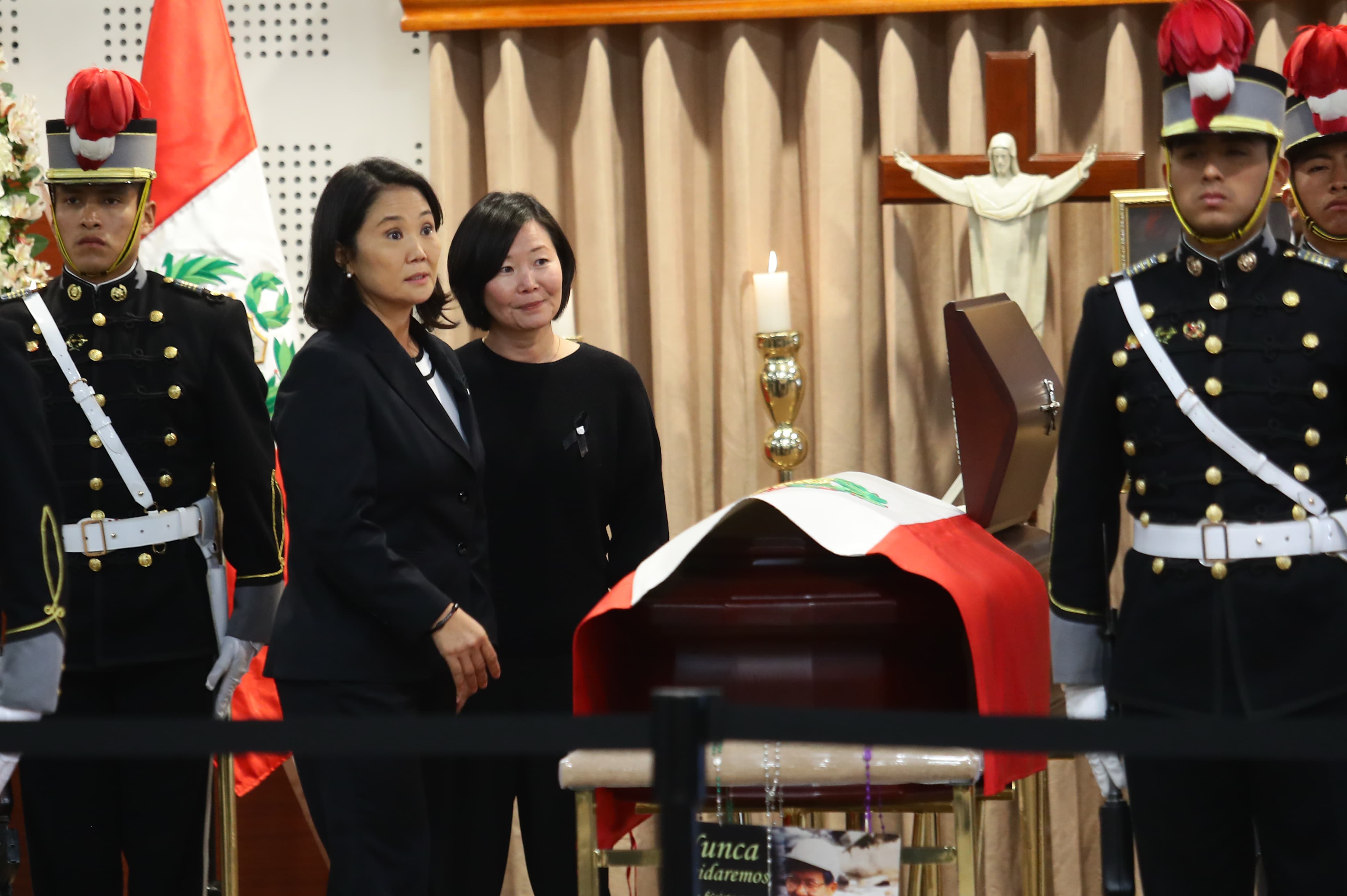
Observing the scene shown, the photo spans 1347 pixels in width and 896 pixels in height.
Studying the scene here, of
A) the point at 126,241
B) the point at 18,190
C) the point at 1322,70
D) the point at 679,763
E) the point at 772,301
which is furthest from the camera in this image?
the point at 772,301

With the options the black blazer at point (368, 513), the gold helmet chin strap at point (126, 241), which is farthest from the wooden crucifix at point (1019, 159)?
the gold helmet chin strap at point (126, 241)

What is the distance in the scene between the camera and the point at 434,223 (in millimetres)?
2328

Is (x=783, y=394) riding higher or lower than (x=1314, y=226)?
lower

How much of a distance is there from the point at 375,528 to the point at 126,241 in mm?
724

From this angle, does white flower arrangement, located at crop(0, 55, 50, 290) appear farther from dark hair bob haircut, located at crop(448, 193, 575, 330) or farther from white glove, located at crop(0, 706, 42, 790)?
white glove, located at crop(0, 706, 42, 790)

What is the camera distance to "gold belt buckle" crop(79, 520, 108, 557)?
2.33 m

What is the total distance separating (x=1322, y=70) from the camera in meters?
2.33

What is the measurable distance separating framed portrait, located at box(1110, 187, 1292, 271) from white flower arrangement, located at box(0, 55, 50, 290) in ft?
6.96

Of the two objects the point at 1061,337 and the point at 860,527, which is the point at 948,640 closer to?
the point at 860,527

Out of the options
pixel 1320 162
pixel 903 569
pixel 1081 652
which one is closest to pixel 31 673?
pixel 903 569

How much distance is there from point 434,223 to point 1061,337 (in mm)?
1764

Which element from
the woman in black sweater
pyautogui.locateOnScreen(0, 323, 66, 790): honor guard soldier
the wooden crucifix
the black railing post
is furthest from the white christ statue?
the black railing post

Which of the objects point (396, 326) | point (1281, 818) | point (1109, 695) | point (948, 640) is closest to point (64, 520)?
point (396, 326)

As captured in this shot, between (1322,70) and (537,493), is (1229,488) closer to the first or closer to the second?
(1322,70)
